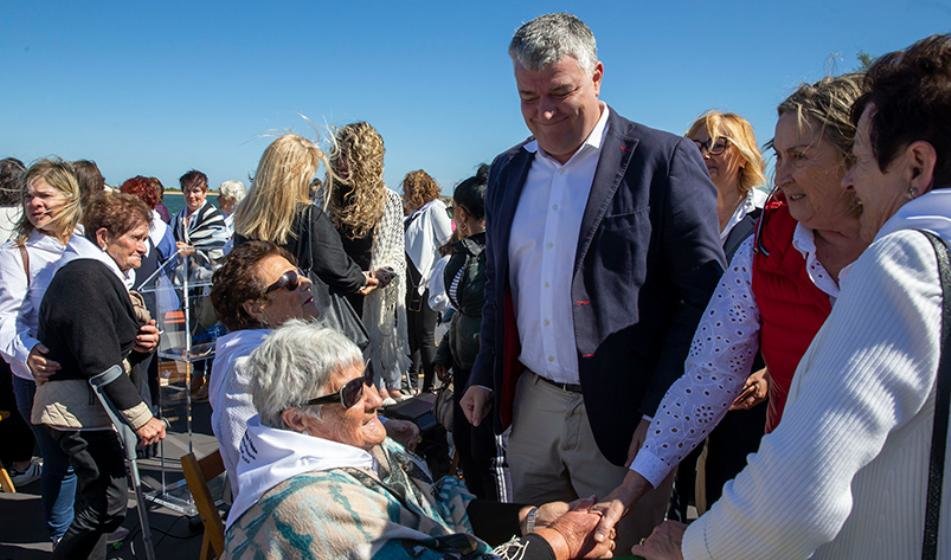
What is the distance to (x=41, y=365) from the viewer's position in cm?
301

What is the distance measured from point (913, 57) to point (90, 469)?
3258 mm

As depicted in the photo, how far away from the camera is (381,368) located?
538 centimetres

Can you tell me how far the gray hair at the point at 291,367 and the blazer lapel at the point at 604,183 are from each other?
75 cm

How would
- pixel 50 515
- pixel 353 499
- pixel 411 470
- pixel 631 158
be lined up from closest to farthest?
pixel 353 499 < pixel 631 158 < pixel 411 470 < pixel 50 515

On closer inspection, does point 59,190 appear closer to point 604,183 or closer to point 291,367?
point 291,367

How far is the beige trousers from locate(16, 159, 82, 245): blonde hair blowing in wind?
2574mm

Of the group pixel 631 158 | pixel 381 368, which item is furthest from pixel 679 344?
pixel 381 368

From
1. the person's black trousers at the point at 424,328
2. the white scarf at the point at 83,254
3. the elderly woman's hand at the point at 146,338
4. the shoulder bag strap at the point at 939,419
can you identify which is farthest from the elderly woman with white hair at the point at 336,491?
the person's black trousers at the point at 424,328

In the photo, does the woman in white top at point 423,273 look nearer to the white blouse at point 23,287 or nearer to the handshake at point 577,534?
the white blouse at point 23,287

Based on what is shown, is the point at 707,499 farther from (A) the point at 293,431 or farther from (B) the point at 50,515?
(B) the point at 50,515

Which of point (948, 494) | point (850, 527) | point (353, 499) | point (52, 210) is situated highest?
point (52, 210)

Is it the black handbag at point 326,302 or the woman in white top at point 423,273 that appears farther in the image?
the woman in white top at point 423,273

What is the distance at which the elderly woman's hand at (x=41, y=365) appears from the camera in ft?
9.86

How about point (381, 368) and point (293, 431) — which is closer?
point (293, 431)
